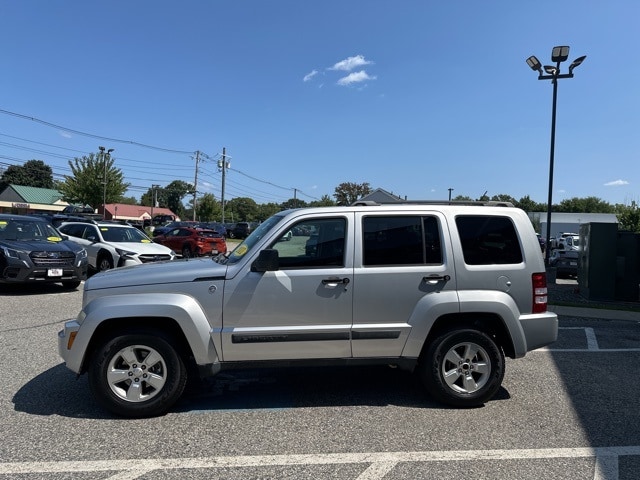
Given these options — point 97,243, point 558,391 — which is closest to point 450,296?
point 558,391

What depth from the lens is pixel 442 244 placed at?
4.45 m

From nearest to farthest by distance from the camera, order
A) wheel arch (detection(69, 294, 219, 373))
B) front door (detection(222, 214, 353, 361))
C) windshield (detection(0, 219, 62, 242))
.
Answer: wheel arch (detection(69, 294, 219, 373)) → front door (detection(222, 214, 353, 361)) → windshield (detection(0, 219, 62, 242))

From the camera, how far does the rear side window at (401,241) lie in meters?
4.39

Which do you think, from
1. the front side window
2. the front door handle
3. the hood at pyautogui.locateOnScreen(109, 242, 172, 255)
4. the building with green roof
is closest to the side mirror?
the front side window

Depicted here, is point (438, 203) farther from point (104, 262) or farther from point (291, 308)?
point (104, 262)

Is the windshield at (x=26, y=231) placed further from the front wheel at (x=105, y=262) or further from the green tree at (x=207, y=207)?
the green tree at (x=207, y=207)

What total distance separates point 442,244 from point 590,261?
A: 9446 mm

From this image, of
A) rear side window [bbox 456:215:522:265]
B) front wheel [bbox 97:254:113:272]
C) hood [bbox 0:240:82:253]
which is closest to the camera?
rear side window [bbox 456:215:522:265]

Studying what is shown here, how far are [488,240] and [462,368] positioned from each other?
125 centimetres

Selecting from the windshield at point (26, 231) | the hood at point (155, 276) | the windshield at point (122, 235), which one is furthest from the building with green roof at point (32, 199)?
the hood at point (155, 276)

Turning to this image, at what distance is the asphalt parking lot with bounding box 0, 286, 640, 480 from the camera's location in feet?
10.8

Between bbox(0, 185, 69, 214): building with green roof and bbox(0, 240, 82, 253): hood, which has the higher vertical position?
bbox(0, 185, 69, 214): building with green roof

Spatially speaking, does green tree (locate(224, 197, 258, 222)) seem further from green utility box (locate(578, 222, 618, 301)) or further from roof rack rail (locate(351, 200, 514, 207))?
roof rack rail (locate(351, 200, 514, 207))

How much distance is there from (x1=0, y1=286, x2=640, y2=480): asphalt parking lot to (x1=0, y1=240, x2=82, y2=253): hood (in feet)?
16.8
